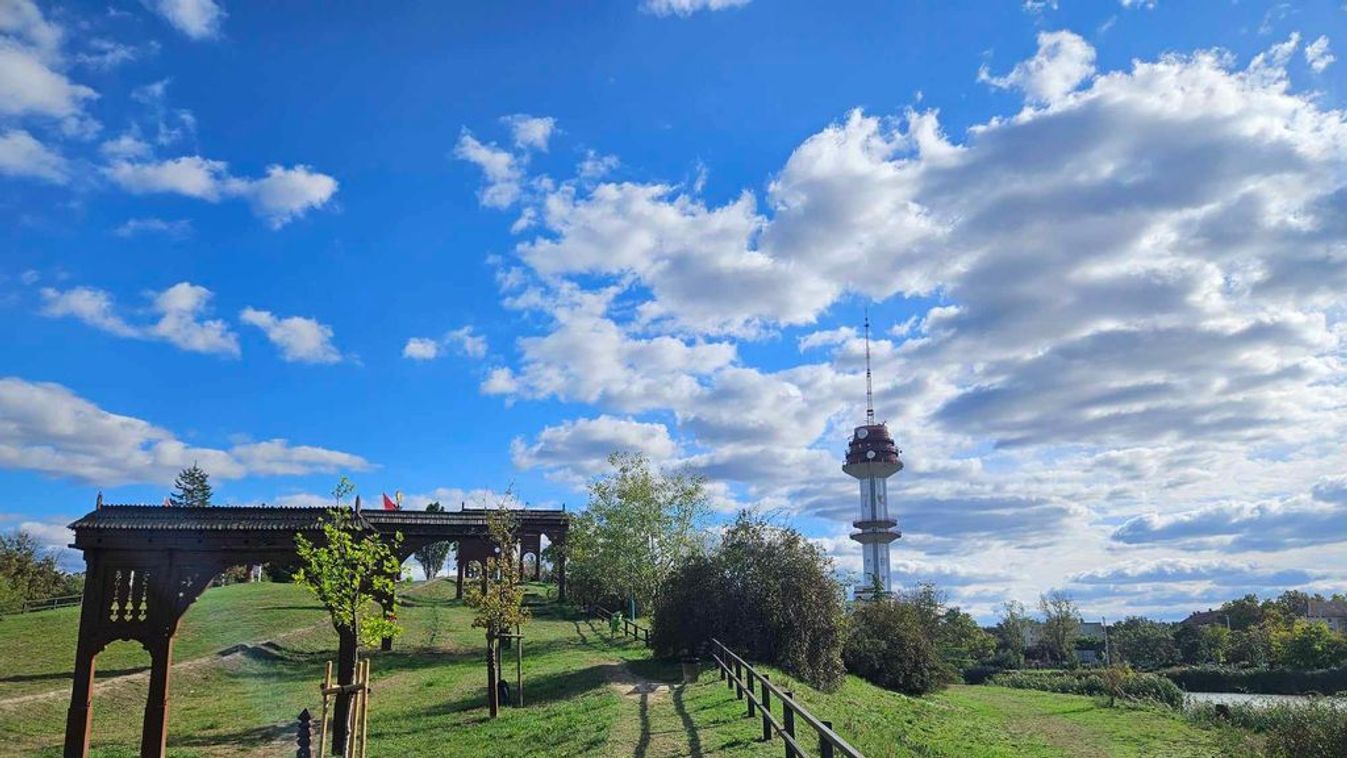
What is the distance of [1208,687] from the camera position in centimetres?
6962

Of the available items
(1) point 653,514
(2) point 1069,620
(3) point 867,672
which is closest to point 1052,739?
(3) point 867,672

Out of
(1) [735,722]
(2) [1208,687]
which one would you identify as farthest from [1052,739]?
(2) [1208,687]

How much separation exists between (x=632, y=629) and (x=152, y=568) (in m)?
24.3

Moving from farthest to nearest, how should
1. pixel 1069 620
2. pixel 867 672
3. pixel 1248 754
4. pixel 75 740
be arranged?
pixel 1069 620, pixel 867 672, pixel 1248 754, pixel 75 740

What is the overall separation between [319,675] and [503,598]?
39.5ft

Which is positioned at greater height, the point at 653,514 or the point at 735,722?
the point at 653,514

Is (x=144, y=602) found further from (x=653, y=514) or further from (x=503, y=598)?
(x=653, y=514)

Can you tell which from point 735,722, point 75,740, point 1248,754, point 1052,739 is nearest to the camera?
point 735,722

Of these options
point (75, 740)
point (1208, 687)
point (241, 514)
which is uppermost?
point (241, 514)

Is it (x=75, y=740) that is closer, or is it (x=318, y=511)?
(x=75, y=740)

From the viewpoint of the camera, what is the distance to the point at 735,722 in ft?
57.8

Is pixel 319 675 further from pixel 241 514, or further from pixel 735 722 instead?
pixel 735 722

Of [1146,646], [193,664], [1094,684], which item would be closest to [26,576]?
[193,664]

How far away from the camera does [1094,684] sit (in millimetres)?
63062
